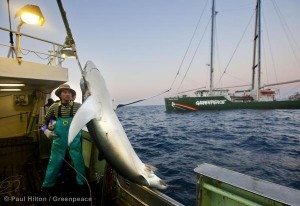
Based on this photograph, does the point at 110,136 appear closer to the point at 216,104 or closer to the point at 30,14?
the point at 30,14

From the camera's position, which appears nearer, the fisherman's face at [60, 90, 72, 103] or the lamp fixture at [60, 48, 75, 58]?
the fisherman's face at [60, 90, 72, 103]

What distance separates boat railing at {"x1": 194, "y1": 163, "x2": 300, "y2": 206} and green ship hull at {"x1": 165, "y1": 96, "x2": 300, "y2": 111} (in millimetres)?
33875

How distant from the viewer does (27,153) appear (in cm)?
680

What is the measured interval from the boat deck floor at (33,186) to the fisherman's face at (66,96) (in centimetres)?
156

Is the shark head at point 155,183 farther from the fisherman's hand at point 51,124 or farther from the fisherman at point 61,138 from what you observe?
the fisherman's hand at point 51,124

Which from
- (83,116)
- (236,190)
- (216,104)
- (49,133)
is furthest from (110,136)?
(216,104)

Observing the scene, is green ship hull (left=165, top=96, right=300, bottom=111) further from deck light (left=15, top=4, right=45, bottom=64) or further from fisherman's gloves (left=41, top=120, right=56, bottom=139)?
fisherman's gloves (left=41, top=120, right=56, bottom=139)

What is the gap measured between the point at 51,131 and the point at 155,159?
18.3ft

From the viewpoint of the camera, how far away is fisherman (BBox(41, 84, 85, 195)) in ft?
12.5

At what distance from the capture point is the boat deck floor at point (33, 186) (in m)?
3.68

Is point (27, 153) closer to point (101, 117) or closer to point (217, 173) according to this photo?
point (101, 117)

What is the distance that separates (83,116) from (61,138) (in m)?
2.59

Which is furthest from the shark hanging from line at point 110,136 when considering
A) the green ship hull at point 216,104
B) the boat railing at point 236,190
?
the green ship hull at point 216,104

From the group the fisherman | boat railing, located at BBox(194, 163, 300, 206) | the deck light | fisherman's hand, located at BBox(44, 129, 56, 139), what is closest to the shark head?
boat railing, located at BBox(194, 163, 300, 206)
